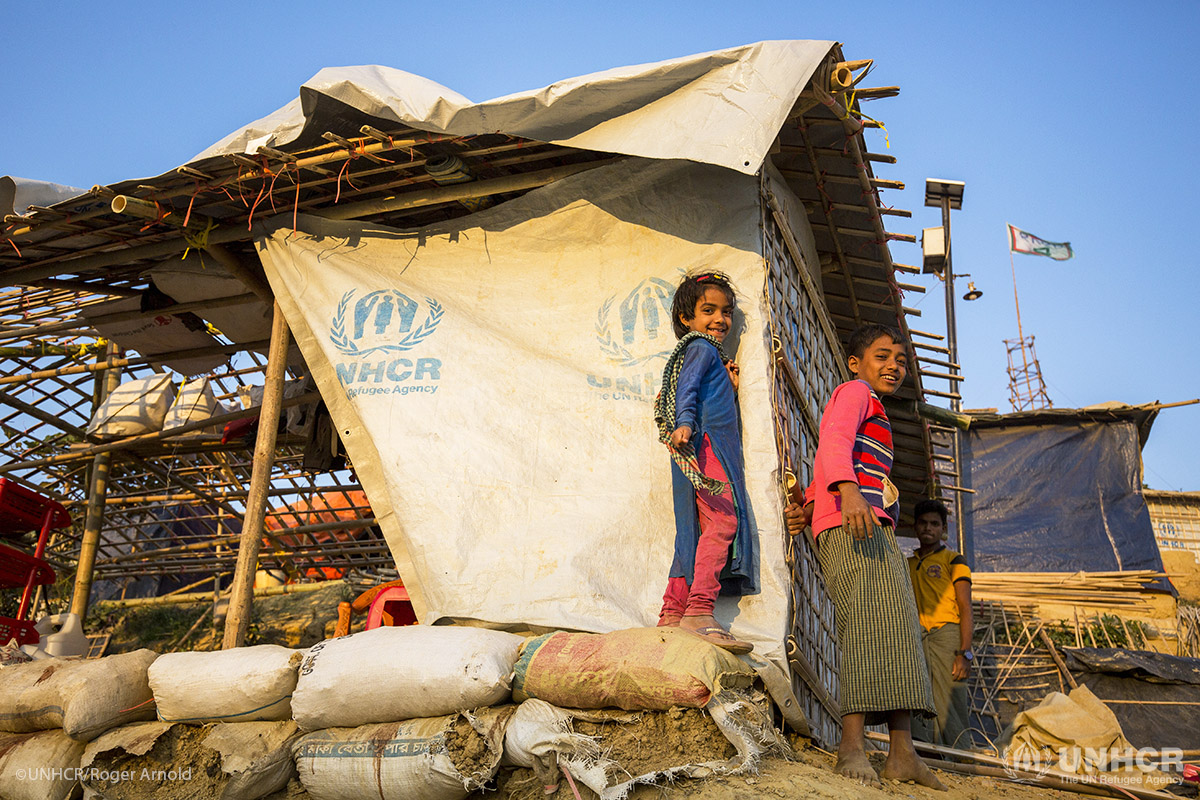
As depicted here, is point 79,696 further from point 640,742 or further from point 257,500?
point 640,742

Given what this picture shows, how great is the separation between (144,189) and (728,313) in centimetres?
Result: 298

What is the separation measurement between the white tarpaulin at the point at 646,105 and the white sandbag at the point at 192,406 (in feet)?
11.8

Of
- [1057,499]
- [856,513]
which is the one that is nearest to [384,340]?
[856,513]

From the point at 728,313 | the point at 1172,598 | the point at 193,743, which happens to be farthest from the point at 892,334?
the point at 1172,598

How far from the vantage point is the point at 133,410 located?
22.1 feet

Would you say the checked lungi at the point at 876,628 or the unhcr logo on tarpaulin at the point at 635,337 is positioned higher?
the unhcr logo on tarpaulin at the point at 635,337

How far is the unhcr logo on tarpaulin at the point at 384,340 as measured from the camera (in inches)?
170

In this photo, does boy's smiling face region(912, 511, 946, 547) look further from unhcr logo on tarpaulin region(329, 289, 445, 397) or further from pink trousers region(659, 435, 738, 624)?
unhcr logo on tarpaulin region(329, 289, 445, 397)

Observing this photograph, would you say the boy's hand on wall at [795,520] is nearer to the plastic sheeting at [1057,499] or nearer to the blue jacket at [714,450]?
the blue jacket at [714,450]

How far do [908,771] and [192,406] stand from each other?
227 inches

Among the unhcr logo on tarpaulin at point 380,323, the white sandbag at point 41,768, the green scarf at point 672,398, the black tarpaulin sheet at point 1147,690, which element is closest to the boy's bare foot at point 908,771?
the green scarf at point 672,398

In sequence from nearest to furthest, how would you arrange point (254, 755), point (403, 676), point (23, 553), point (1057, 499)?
point (403, 676) → point (254, 755) → point (23, 553) → point (1057, 499)

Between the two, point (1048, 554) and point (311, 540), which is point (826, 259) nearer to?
point (311, 540)

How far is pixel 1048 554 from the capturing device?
38.1ft
